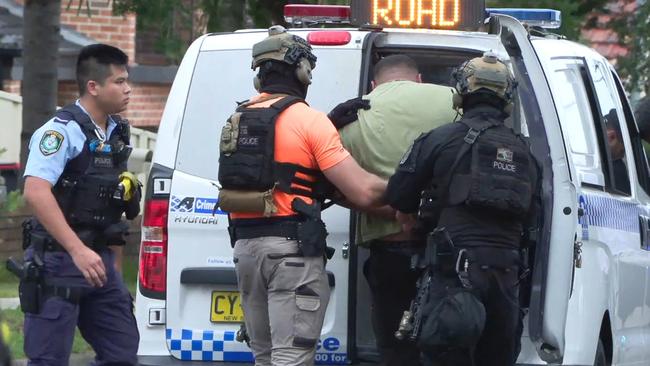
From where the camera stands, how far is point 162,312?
21.7 feet

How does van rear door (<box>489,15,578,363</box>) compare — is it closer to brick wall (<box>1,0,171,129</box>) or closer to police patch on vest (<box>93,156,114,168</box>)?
police patch on vest (<box>93,156,114,168</box>)

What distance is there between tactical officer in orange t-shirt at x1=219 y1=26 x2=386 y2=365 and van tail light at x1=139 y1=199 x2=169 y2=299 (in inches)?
23.8

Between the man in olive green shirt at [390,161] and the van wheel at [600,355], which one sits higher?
the man in olive green shirt at [390,161]

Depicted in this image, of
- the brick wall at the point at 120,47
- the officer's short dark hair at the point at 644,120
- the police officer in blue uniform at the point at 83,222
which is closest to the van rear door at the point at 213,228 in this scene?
the police officer in blue uniform at the point at 83,222

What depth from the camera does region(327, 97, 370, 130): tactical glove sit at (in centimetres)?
625

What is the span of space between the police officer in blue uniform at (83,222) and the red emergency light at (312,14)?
2.98ft

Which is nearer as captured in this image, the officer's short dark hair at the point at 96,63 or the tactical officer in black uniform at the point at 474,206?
the tactical officer in black uniform at the point at 474,206

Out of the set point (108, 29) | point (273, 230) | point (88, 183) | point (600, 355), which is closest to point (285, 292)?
point (273, 230)

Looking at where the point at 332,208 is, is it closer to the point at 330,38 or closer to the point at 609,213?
the point at 330,38

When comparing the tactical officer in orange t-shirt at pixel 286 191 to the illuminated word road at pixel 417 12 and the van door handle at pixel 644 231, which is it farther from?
the van door handle at pixel 644 231

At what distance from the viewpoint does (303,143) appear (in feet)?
19.6

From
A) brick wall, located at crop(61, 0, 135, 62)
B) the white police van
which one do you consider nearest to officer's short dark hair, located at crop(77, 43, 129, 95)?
the white police van

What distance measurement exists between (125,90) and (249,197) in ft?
3.12

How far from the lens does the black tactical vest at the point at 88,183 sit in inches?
252
